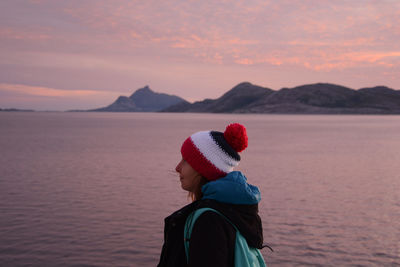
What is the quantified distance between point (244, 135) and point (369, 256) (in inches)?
390

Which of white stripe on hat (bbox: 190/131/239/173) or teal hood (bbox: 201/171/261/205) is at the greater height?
white stripe on hat (bbox: 190/131/239/173)

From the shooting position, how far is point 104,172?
24.7 m

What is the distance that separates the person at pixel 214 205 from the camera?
2434 millimetres

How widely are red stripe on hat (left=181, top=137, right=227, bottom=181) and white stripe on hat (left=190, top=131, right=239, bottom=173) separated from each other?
2cm

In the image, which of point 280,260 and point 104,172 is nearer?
point 280,260

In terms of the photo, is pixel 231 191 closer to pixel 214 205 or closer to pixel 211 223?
pixel 214 205

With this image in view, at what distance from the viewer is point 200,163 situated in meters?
2.90

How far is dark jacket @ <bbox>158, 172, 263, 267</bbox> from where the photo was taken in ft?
7.94

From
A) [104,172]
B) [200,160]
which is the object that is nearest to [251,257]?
[200,160]

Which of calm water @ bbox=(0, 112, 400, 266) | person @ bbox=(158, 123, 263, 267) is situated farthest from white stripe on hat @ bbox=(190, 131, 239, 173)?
calm water @ bbox=(0, 112, 400, 266)

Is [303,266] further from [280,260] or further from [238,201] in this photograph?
[238,201]

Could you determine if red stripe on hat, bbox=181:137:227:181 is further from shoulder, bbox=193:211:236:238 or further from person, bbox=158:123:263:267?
shoulder, bbox=193:211:236:238

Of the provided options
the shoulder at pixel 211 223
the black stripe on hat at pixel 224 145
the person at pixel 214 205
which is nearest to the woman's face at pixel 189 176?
the person at pixel 214 205

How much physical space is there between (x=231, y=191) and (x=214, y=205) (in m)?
0.16
